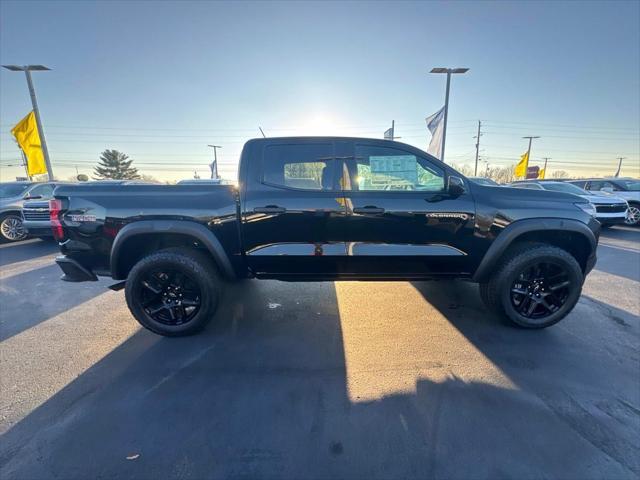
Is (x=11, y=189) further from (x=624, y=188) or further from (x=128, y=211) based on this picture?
(x=624, y=188)

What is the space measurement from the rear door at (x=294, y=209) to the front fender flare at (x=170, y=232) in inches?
11.5

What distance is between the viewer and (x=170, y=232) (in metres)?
2.73

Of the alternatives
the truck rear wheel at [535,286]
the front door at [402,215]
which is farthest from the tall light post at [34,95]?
the truck rear wheel at [535,286]

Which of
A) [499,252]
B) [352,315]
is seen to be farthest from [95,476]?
[499,252]

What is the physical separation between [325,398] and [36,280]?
544cm

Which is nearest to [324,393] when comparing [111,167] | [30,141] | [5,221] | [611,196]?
[5,221]

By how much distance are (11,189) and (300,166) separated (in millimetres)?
10061

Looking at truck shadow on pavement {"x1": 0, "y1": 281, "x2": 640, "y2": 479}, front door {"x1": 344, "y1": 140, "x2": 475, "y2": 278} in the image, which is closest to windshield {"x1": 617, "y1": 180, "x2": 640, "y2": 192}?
truck shadow on pavement {"x1": 0, "y1": 281, "x2": 640, "y2": 479}

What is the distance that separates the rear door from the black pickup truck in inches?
0.4

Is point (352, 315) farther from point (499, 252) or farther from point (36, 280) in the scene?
point (36, 280)

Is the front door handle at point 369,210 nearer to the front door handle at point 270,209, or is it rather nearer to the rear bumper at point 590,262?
the front door handle at point 270,209

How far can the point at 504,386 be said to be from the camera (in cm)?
220

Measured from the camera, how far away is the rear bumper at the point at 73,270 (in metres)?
2.82

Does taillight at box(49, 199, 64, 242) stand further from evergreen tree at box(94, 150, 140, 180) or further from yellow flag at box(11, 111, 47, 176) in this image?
evergreen tree at box(94, 150, 140, 180)
